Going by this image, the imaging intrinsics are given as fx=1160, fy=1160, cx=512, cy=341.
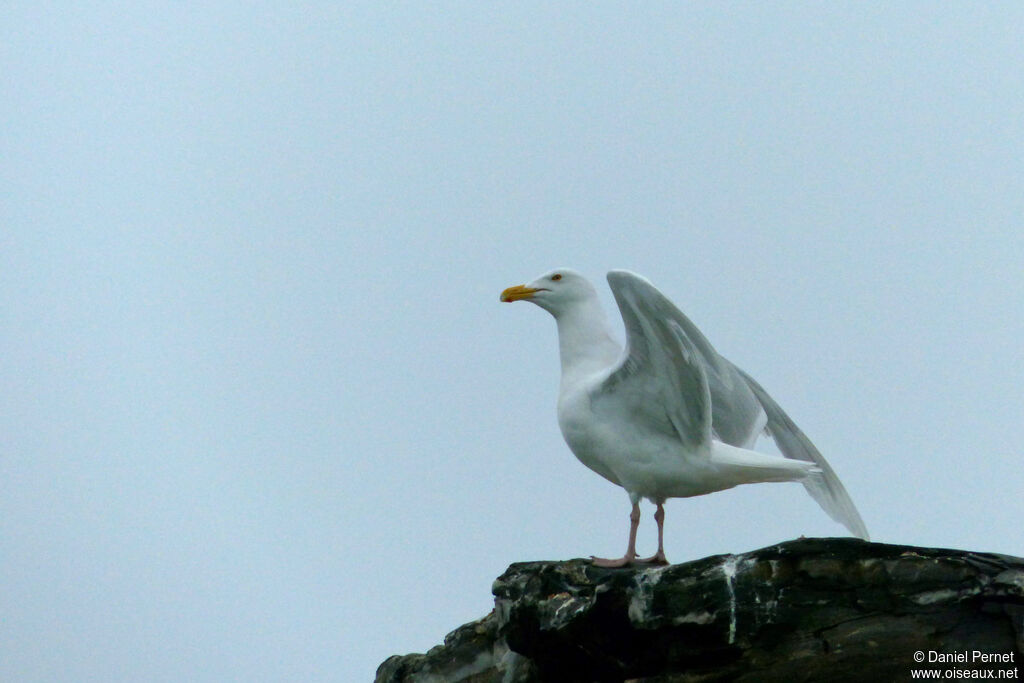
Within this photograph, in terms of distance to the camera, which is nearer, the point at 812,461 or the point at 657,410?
the point at 657,410

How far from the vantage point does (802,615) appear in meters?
8.12

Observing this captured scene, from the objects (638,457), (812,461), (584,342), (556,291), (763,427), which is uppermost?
(556,291)

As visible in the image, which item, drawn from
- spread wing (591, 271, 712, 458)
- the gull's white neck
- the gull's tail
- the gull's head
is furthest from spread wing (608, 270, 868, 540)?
the gull's head

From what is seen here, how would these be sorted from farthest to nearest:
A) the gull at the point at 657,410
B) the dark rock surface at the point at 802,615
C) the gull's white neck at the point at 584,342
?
the gull's white neck at the point at 584,342, the gull at the point at 657,410, the dark rock surface at the point at 802,615

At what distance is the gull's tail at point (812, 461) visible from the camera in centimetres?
1060

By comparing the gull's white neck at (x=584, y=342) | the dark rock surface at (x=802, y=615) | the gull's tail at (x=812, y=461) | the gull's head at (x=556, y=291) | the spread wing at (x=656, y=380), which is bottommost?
the dark rock surface at (x=802, y=615)

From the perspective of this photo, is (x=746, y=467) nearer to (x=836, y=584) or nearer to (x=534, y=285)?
(x=836, y=584)

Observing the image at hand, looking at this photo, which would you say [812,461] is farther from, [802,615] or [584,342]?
[802,615]

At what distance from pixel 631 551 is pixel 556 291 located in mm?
2578

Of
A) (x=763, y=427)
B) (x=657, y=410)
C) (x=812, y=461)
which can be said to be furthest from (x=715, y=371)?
(x=812, y=461)

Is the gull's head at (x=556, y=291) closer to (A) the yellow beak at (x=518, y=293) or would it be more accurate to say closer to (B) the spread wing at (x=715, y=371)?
(A) the yellow beak at (x=518, y=293)

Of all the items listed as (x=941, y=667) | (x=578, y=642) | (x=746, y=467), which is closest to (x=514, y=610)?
(x=578, y=642)

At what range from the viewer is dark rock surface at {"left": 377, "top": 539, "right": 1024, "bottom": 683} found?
789 cm

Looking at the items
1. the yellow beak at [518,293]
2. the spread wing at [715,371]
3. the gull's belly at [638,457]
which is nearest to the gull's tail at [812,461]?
the spread wing at [715,371]
